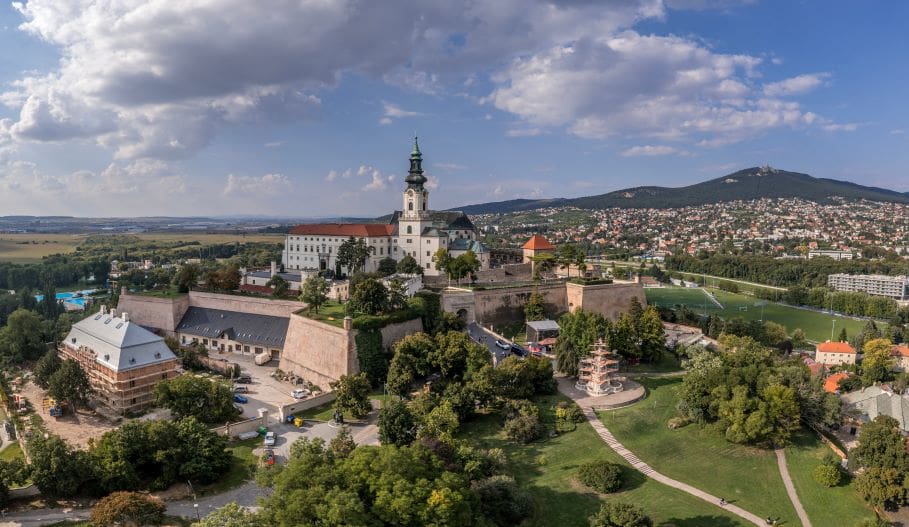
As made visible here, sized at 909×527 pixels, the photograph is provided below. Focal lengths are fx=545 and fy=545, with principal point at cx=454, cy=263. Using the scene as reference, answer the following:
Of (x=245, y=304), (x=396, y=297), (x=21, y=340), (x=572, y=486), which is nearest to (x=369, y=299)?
(x=396, y=297)

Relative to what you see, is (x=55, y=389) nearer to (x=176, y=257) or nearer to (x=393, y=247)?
(x=393, y=247)

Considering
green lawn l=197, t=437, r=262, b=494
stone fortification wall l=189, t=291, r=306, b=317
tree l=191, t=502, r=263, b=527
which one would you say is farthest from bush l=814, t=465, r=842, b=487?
stone fortification wall l=189, t=291, r=306, b=317

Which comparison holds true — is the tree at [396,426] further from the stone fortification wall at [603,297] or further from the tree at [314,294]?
the stone fortification wall at [603,297]

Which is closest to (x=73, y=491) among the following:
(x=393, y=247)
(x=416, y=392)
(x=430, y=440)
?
(x=430, y=440)

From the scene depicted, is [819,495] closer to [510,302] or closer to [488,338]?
[488,338]

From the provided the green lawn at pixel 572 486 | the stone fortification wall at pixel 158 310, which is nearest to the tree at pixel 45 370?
the stone fortification wall at pixel 158 310

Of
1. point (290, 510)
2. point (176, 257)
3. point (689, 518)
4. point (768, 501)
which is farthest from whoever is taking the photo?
point (176, 257)
